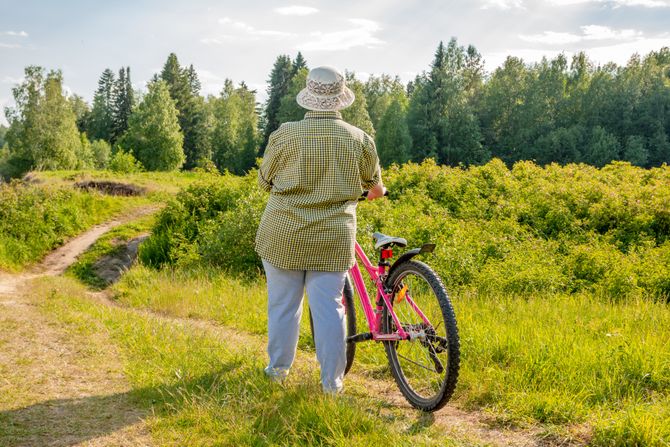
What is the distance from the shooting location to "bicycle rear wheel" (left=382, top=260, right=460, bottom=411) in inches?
141

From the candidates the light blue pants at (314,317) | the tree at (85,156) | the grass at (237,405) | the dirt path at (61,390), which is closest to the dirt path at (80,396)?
the dirt path at (61,390)

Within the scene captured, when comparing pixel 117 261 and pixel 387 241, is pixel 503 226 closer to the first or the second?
pixel 387 241

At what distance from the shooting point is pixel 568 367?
415cm

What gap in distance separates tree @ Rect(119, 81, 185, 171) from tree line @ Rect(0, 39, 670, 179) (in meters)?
0.09

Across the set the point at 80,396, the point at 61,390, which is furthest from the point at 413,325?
the point at 61,390

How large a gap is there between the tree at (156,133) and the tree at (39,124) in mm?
5780

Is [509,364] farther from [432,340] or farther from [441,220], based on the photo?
[441,220]

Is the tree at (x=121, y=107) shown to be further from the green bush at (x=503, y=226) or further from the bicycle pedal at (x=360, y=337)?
the bicycle pedal at (x=360, y=337)

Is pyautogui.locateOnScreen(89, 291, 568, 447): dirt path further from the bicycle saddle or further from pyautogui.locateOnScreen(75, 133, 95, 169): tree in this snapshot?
pyautogui.locateOnScreen(75, 133, 95, 169): tree

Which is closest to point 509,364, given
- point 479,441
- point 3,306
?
point 479,441

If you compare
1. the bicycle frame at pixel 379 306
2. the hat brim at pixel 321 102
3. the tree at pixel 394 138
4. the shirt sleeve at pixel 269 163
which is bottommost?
the bicycle frame at pixel 379 306

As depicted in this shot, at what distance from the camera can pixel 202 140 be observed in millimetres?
62594

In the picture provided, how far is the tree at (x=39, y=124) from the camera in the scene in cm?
4709

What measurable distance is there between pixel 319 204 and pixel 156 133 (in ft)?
163
